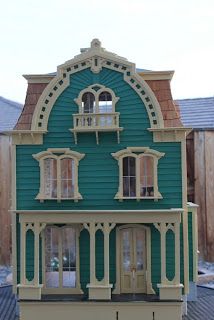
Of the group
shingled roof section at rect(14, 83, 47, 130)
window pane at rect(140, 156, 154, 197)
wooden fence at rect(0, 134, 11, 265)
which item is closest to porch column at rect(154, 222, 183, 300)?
window pane at rect(140, 156, 154, 197)

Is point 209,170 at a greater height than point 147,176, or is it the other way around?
point 209,170

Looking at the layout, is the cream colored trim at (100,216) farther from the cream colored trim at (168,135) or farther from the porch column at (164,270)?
the cream colored trim at (168,135)

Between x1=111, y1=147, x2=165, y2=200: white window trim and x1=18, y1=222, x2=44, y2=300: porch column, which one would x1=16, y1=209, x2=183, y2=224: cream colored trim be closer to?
x1=18, y1=222, x2=44, y2=300: porch column

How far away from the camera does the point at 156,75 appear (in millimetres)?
10852

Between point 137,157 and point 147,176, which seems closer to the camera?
point 137,157

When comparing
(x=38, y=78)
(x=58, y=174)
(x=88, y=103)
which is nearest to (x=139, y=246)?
(x=58, y=174)

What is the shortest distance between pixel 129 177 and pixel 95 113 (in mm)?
1918

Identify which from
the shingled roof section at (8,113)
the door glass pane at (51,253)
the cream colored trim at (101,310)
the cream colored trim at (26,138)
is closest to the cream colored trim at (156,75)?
the cream colored trim at (26,138)

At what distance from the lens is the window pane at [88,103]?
35.3 feet

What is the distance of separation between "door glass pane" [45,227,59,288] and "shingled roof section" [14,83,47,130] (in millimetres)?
2906

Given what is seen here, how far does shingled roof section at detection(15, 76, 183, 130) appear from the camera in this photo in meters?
10.6

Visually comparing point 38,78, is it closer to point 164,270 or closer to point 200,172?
point 164,270

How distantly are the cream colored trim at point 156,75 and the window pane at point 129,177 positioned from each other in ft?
7.42

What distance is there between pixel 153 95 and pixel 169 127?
938mm
